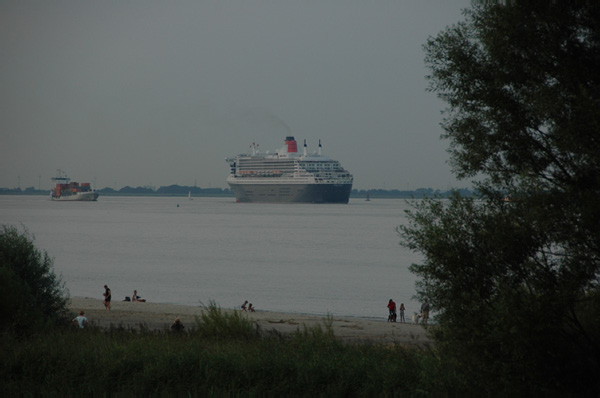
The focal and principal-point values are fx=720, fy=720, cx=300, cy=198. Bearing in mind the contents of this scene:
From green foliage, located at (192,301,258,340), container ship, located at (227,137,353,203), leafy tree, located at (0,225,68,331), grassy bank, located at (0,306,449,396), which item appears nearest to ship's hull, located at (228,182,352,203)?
container ship, located at (227,137,353,203)

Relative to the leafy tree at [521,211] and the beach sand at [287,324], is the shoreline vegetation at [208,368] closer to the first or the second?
the leafy tree at [521,211]

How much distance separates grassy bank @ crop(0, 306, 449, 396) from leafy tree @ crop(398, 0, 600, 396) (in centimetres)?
112

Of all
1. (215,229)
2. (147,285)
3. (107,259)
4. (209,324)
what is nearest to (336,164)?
(215,229)

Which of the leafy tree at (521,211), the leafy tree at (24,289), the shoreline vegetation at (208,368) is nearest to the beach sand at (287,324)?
the leafy tree at (24,289)

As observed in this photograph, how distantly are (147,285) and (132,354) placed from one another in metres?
25.9

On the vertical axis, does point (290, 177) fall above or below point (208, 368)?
above

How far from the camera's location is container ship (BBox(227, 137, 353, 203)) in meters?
139

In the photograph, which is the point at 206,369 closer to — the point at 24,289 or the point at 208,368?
the point at 208,368

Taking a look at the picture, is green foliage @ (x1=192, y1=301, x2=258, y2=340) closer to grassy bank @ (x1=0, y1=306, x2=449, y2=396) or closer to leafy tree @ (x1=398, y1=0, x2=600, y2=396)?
grassy bank @ (x1=0, y1=306, x2=449, y2=396)

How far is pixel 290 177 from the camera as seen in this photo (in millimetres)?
139375

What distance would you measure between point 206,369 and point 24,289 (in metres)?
4.97

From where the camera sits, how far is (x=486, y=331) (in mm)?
7508

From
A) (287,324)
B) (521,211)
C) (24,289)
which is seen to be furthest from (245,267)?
(521,211)

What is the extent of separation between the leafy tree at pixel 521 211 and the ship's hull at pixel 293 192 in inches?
5138
